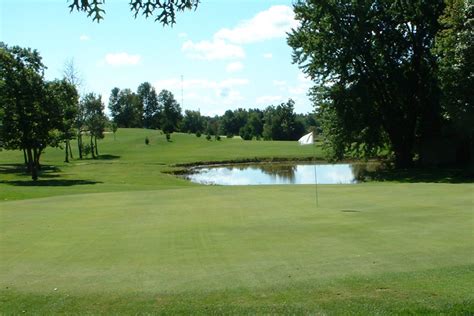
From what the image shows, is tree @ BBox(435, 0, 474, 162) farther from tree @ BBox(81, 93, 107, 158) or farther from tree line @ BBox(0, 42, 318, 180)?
tree @ BBox(81, 93, 107, 158)

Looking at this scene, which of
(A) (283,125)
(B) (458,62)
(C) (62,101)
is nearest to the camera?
(B) (458,62)

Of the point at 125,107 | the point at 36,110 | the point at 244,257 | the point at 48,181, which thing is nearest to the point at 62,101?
the point at 36,110

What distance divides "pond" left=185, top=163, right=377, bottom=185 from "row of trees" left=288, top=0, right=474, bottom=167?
3.33 metres

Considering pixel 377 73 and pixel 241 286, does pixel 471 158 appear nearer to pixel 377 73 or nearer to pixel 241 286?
pixel 377 73

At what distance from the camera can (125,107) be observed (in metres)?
158

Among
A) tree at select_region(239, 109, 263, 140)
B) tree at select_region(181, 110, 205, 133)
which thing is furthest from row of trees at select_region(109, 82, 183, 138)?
tree at select_region(239, 109, 263, 140)

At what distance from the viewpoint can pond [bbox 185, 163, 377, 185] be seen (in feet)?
148

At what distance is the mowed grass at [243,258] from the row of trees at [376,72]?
2652 centimetres

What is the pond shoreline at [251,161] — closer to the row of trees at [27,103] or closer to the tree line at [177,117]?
the row of trees at [27,103]

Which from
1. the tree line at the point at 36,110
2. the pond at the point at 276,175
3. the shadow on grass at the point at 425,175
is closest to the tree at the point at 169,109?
the tree line at the point at 36,110

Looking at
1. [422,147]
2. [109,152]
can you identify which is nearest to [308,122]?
[109,152]

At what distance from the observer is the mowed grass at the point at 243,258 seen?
22.9 ft

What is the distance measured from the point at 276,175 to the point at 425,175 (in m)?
16.2

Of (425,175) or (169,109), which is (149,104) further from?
(425,175)
